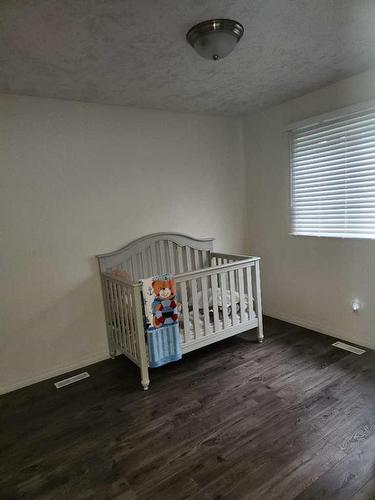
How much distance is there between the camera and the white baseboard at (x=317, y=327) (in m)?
2.85

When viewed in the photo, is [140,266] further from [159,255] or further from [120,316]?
[120,316]

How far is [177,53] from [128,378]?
238 centimetres

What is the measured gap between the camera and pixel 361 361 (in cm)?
254

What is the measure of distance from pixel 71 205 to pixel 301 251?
88.7 inches

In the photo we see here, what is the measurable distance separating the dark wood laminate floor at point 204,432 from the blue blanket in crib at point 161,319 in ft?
0.82

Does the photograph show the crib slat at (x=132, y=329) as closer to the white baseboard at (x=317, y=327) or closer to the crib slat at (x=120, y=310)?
the crib slat at (x=120, y=310)

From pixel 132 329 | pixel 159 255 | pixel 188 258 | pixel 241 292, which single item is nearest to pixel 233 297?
pixel 241 292

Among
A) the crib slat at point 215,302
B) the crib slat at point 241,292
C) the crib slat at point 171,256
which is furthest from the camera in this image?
the crib slat at point 171,256

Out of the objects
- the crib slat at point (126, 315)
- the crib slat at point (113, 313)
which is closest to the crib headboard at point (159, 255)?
the crib slat at point (113, 313)

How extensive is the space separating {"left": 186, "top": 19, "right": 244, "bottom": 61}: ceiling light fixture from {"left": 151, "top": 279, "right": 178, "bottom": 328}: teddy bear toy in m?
1.52

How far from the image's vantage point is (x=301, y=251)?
321cm

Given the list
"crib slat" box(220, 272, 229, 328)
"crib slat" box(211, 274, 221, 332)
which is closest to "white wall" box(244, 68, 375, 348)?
"crib slat" box(220, 272, 229, 328)

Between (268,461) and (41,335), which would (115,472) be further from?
(41,335)

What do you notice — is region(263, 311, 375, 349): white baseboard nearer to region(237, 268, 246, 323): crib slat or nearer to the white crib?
the white crib
